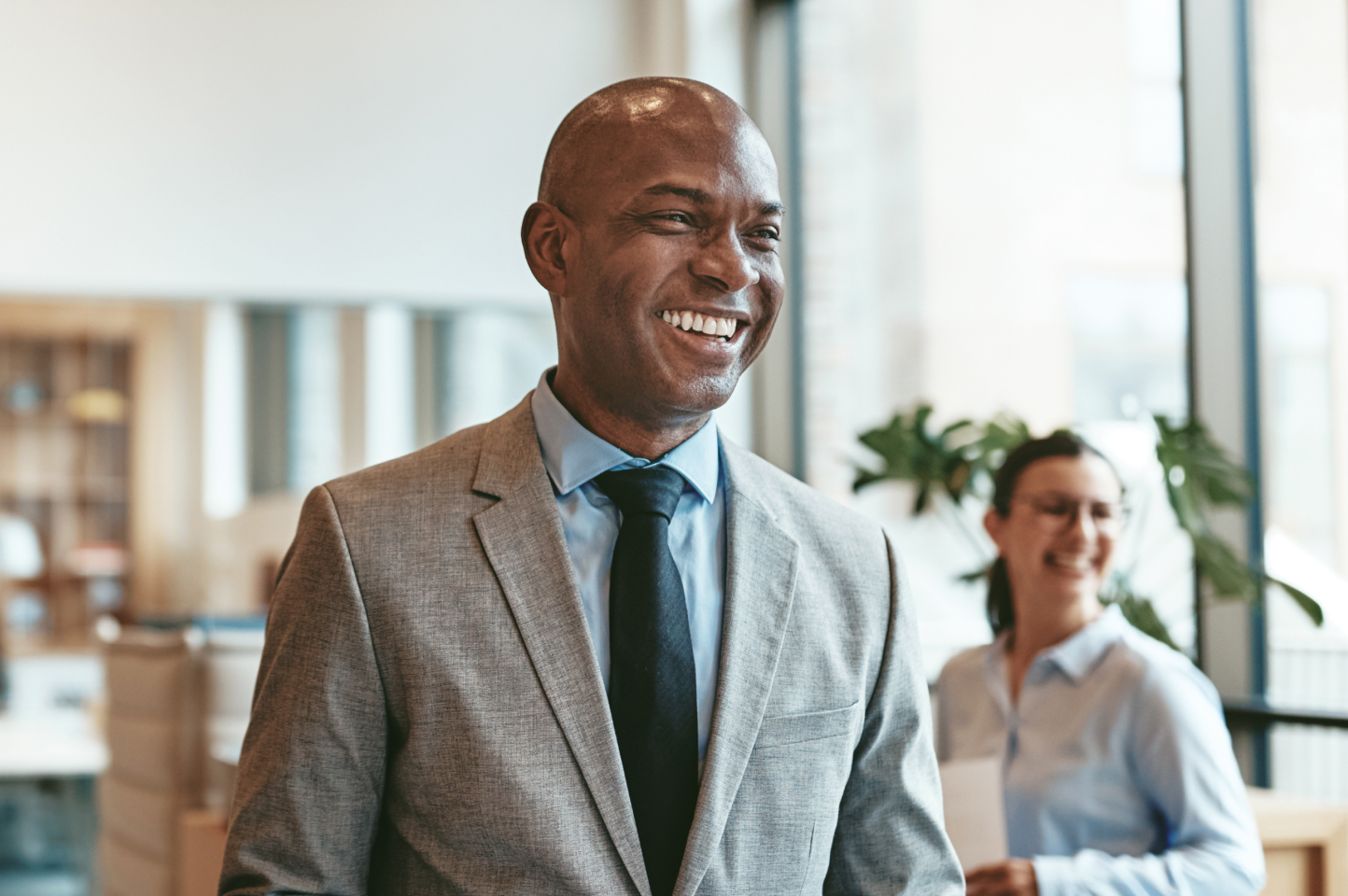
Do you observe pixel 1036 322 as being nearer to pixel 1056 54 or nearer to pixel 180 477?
pixel 1056 54

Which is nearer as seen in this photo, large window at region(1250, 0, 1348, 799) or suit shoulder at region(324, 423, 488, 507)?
suit shoulder at region(324, 423, 488, 507)

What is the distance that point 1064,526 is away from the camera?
2.06m

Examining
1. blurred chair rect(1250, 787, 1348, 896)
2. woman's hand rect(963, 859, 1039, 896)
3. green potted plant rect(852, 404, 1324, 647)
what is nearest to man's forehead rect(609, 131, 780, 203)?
woman's hand rect(963, 859, 1039, 896)

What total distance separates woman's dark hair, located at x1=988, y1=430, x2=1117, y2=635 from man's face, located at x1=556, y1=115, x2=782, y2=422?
1272 millimetres

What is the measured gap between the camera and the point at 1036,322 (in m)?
4.35

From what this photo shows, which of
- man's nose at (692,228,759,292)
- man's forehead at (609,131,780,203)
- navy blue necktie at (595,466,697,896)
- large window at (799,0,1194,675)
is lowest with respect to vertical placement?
navy blue necktie at (595,466,697,896)

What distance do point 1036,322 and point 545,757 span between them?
3.75 metres

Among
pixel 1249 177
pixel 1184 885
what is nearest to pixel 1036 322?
pixel 1249 177

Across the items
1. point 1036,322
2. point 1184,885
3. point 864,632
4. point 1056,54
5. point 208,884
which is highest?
point 1056,54

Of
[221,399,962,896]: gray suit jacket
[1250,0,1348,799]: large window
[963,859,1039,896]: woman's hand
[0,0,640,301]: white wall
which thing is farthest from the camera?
[0,0,640,301]: white wall

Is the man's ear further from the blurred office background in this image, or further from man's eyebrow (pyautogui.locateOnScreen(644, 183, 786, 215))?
the blurred office background

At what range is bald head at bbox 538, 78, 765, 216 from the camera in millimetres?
989

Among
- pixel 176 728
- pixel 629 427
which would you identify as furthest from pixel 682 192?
pixel 176 728

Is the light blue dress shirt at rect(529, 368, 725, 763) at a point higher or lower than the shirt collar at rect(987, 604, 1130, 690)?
higher
